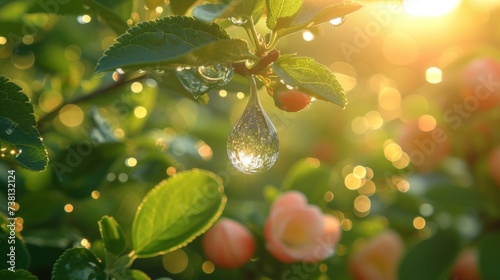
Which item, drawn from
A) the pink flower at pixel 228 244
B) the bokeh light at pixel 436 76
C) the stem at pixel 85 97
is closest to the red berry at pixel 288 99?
the stem at pixel 85 97

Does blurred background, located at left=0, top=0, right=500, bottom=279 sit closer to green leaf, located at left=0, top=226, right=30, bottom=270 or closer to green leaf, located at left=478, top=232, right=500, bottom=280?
green leaf, located at left=478, top=232, right=500, bottom=280

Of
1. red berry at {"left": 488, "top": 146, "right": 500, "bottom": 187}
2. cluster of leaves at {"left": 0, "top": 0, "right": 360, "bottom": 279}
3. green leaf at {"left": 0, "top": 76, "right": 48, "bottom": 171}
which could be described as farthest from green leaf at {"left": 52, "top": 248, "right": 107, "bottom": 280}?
red berry at {"left": 488, "top": 146, "right": 500, "bottom": 187}

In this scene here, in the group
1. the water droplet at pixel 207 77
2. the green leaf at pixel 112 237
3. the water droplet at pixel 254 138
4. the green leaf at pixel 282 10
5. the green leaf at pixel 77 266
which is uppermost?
the green leaf at pixel 282 10

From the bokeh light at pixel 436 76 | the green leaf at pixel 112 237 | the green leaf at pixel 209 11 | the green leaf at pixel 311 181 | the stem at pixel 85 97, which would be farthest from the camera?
the bokeh light at pixel 436 76

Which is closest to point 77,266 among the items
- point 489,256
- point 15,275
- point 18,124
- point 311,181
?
point 15,275

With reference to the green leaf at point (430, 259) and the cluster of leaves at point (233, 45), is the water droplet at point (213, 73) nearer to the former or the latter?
the cluster of leaves at point (233, 45)

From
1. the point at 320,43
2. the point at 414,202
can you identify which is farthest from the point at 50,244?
the point at 320,43
